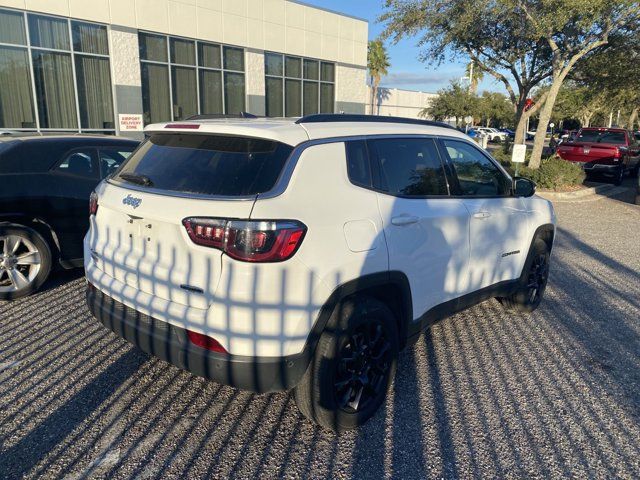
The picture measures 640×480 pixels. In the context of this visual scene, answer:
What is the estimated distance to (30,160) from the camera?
4.82 meters

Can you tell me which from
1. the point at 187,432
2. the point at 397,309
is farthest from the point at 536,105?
the point at 187,432

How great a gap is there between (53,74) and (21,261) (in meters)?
10.9

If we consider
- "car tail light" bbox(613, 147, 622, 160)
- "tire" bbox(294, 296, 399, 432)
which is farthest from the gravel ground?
"car tail light" bbox(613, 147, 622, 160)

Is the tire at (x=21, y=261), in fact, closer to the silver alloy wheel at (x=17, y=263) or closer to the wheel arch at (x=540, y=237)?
the silver alloy wheel at (x=17, y=263)

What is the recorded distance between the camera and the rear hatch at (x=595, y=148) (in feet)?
51.3

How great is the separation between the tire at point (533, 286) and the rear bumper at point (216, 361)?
2.93 m

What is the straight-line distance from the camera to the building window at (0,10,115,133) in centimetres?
1273

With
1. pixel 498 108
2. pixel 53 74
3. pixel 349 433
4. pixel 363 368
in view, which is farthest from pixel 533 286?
pixel 498 108

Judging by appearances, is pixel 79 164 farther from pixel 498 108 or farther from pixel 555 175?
pixel 498 108

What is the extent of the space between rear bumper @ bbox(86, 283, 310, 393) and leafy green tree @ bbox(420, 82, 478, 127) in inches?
1925

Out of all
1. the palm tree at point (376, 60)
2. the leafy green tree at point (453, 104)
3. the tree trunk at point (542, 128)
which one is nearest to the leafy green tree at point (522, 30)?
the tree trunk at point (542, 128)

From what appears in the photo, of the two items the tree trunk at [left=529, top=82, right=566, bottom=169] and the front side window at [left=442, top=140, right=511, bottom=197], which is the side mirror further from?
the tree trunk at [left=529, top=82, right=566, bottom=169]

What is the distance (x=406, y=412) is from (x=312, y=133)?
186 centimetres

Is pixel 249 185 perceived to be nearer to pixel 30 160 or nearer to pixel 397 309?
pixel 397 309
